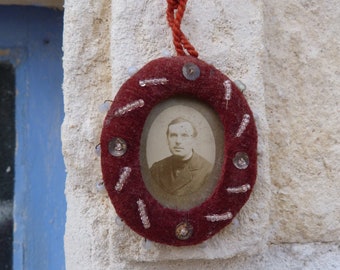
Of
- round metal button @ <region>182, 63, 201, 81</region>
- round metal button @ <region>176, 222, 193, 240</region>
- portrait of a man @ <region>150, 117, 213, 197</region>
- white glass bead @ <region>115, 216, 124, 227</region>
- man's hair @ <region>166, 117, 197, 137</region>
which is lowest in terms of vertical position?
round metal button @ <region>176, 222, 193, 240</region>

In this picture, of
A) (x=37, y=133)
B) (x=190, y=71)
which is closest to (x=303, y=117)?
(x=190, y=71)

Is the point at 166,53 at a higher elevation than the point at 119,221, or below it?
higher

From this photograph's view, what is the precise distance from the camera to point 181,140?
0.65 m

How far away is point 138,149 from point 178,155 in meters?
0.05

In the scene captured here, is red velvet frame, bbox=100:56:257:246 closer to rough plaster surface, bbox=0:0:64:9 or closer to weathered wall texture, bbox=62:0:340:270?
weathered wall texture, bbox=62:0:340:270

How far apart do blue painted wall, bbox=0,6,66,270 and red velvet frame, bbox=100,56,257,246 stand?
0.32 m

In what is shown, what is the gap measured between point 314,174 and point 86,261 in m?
0.36

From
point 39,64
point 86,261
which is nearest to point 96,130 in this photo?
point 86,261

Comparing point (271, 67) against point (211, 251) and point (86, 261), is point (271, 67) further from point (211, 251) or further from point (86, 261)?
point (86, 261)

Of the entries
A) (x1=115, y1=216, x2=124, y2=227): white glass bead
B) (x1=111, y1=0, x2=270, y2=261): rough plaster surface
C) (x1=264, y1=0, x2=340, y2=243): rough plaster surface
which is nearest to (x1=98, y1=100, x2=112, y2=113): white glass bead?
(x1=111, y1=0, x2=270, y2=261): rough plaster surface

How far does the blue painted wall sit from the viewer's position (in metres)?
0.92

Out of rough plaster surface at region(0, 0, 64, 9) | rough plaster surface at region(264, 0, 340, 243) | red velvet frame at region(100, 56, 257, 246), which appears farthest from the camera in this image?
rough plaster surface at region(0, 0, 64, 9)

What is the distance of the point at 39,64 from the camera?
3.10ft

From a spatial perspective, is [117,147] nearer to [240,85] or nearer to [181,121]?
[181,121]
